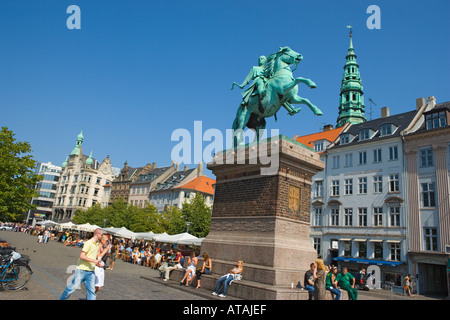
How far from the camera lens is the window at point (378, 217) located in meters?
33.7

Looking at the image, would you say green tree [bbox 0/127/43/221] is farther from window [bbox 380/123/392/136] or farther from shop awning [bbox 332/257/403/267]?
window [bbox 380/123/392/136]

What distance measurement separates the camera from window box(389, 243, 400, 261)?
31.7 metres

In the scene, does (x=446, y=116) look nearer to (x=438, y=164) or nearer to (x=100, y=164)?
(x=438, y=164)

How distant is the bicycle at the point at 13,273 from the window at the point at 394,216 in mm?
31200

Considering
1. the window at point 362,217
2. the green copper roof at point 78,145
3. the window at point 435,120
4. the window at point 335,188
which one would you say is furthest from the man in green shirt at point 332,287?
the green copper roof at point 78,145

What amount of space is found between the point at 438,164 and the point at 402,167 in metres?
3.18

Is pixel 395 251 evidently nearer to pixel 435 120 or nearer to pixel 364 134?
pixel 435 120

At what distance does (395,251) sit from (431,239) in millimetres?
3219

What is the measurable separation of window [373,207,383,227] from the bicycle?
31424 mm

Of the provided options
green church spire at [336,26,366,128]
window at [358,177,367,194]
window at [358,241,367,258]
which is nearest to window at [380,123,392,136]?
window at [358,177,367,194]

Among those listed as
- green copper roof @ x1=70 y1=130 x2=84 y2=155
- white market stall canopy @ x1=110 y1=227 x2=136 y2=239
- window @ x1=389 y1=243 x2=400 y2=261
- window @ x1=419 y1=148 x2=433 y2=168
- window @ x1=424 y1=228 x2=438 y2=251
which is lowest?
white market stall canopy @ x1=110 y1=227 x2=136 y2=239

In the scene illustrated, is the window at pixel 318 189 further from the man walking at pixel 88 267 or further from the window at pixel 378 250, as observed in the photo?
the man walking at pixel 88 267

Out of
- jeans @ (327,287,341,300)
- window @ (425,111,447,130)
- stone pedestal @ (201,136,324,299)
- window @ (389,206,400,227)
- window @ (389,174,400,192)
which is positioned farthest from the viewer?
window @ (389,174,400,192)
